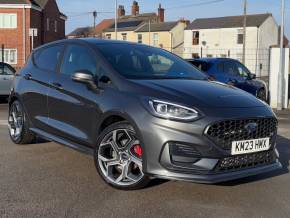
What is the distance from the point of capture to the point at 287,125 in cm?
1145

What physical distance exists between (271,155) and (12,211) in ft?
8.92

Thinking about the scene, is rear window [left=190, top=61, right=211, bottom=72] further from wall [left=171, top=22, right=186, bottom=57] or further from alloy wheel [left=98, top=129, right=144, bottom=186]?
wall [left=171, top=22, right=186, bottom=57]

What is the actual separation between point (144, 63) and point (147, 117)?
136 centimetres

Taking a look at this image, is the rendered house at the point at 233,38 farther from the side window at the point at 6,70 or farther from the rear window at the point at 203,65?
the rear window at the point at 203,65

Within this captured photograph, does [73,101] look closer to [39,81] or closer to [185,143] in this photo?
[39,81]

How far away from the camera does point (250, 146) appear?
5.06 metres

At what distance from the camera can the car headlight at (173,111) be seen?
15.8 ft

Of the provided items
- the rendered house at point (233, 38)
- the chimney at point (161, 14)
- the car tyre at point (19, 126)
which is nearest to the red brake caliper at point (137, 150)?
the car tyre at point (19, 126)

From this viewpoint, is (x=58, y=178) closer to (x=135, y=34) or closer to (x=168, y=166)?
(x=168, y=166)

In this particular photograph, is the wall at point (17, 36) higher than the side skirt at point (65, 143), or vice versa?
the wall at point (17, 36)

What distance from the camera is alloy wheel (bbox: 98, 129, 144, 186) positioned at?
5.21m

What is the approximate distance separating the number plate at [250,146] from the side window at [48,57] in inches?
113

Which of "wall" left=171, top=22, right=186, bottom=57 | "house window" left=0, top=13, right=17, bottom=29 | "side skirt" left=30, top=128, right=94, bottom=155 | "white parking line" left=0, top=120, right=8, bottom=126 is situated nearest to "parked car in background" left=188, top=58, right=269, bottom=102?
"white parking line" left=0, top=120, right=8, bottom=126

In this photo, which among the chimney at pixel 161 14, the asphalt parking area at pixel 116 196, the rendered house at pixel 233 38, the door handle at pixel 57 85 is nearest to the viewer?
the asphalt parking area at pixel 116 196
